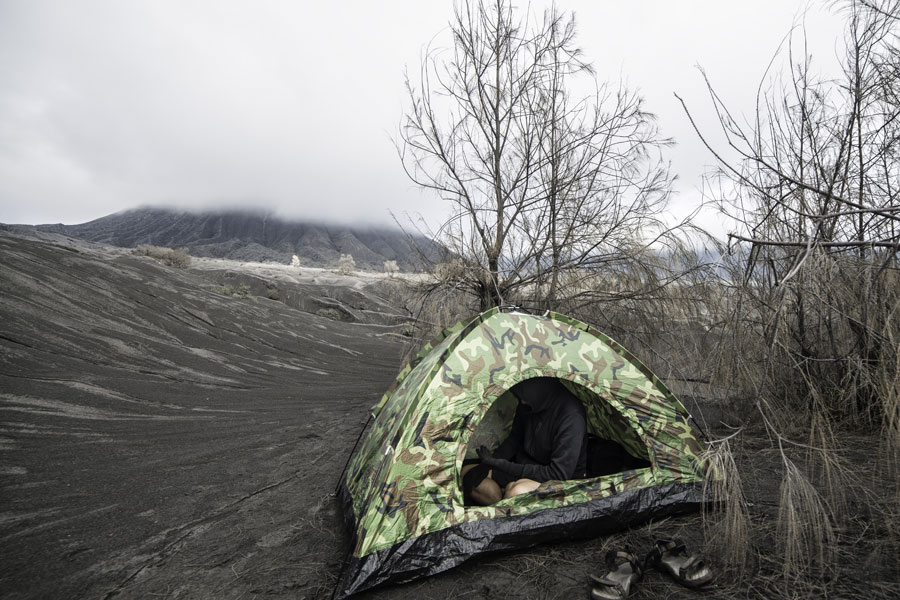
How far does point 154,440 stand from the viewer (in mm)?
5844

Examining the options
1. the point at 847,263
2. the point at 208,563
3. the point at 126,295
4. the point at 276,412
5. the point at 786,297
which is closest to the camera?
the point at 786,297

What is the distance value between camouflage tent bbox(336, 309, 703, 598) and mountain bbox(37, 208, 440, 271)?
81.8m

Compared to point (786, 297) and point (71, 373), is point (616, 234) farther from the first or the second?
point (71, 373)

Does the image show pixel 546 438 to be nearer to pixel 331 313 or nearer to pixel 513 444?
pixel 513 444

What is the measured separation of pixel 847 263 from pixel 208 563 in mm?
4412

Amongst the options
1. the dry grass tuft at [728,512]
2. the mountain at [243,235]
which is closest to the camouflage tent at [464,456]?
the dry grass tuft at [728,512]

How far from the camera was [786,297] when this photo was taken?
176 centimetres

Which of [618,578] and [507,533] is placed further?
[507,533]

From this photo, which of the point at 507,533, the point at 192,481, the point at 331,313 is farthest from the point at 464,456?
the point at 331,313

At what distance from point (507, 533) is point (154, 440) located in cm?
531

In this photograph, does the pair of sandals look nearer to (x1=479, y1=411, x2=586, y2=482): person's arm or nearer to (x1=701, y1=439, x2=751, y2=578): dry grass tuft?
(x1=701, y1=439, x2=751, y2=578): dry grass tuft

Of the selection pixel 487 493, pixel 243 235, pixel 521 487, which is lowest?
pixel 487 493

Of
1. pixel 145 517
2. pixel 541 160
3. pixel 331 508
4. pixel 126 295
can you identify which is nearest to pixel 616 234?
pixel 541 160

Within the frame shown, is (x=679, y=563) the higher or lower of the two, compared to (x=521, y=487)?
lower
